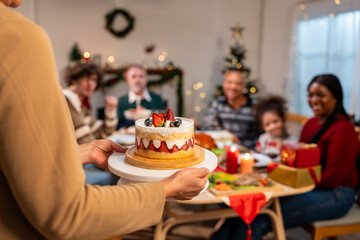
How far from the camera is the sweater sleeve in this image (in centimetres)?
51

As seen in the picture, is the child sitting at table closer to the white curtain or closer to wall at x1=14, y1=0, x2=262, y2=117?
the white curtain

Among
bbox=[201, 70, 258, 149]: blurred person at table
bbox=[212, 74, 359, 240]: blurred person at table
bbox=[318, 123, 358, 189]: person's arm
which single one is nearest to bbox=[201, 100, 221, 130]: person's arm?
bbox=[201, 70, 258, 149]: blurred person at table

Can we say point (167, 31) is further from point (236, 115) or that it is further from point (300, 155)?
point (300, 155)

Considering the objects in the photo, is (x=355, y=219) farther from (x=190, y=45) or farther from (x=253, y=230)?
(x=190, y=45)

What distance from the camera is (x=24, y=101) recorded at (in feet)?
1.69

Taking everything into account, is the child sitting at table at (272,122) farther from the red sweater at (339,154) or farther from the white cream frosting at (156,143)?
the white cream frosting at (156,143)

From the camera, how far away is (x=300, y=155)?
1.60m

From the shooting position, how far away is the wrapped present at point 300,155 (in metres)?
1.60

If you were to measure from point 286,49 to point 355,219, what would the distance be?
11.9ft

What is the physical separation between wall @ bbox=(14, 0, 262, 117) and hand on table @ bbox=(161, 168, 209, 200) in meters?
4.36

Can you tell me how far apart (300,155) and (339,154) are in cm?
37

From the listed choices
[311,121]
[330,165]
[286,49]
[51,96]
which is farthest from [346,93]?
[51,96]

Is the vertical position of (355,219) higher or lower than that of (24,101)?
lower

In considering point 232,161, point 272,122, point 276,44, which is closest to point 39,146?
point 232,161
